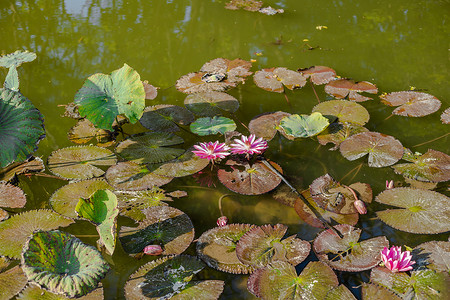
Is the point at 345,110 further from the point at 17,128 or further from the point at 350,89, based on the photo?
the point at 17,128

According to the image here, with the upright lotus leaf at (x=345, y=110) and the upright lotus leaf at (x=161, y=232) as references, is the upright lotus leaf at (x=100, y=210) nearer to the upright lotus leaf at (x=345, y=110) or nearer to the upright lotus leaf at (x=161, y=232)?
the upright lotus leaf at (x=161, y=232)

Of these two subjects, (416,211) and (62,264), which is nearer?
(62,264)

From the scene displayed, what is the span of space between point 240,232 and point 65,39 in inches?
121

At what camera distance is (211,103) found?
8.93 ft

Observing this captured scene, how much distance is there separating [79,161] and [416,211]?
192 centimetres

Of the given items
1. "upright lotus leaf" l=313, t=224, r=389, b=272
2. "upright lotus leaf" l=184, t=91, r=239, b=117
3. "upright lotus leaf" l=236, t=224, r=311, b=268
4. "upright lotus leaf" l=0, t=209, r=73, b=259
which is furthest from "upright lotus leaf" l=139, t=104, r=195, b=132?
"upright lotus leaf" l=313, t=224, r=389, b=272

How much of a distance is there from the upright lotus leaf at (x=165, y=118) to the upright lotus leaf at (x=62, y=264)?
1133mm

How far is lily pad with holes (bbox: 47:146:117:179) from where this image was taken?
2.14 meters

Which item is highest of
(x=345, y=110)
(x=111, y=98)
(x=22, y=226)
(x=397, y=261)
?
(x=111, y=98)

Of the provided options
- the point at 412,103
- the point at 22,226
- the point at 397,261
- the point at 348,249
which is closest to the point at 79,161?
the point at 22,226

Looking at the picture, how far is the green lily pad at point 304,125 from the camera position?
2.35m

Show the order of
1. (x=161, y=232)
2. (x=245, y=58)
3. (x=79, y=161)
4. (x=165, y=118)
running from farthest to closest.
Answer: (x=245, y=58)
(x=165, y=118)
(x=79, y=161)
(x=161, y=232)

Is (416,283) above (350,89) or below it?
below

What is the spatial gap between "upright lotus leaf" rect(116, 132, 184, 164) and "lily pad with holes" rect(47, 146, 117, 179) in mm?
98
